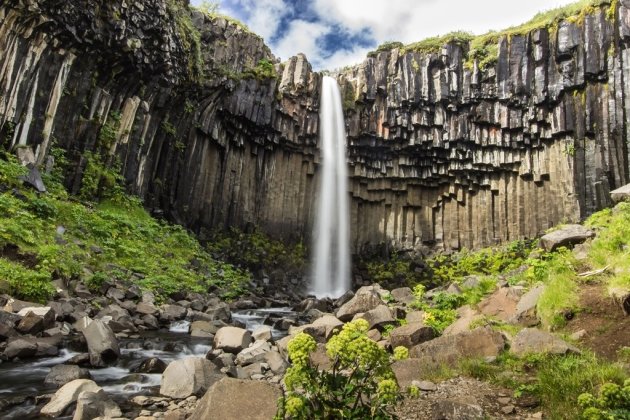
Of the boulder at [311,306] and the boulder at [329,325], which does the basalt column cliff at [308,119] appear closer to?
the boulder at [311,306]

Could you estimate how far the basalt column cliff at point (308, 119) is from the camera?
1959cm

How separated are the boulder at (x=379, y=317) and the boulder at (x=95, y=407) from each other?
19.7ft

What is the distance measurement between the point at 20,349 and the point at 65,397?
2.87 meters

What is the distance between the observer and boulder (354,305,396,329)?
34.4 ft

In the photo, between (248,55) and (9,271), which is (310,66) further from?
(9,271)

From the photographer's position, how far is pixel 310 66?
33.6 meters

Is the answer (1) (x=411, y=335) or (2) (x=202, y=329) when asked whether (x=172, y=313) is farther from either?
(1) (x=411, y=335)

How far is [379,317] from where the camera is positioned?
10602 mm

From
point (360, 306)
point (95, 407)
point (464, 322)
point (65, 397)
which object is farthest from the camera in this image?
point (360, 306)

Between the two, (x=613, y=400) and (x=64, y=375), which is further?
(x=64, y=375)

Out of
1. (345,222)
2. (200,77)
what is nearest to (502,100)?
(345,222)

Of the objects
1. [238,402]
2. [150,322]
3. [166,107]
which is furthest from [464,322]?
[166,107]

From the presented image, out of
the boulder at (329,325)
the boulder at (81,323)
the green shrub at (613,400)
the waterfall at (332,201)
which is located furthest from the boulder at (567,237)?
the waterfall at (332,201)

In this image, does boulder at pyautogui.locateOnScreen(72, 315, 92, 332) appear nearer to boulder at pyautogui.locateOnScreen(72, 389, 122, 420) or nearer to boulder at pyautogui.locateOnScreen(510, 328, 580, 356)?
boulder at pyautogui.locateOnScreen(72, 389, 122, 420)
